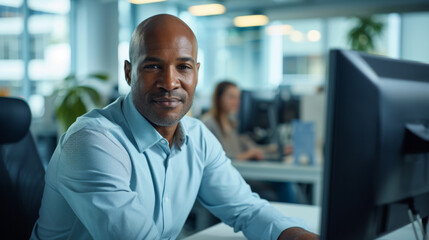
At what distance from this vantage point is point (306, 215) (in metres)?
1.54

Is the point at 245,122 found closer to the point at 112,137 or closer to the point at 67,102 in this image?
the point at 67,102

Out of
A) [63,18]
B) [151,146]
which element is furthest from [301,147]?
[63,18]

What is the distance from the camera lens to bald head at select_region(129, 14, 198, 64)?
1.15 meters

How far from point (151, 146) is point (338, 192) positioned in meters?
0.61

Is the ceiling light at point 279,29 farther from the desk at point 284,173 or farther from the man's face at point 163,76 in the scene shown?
the man's face at point 163,76

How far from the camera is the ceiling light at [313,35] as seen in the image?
9.44 m

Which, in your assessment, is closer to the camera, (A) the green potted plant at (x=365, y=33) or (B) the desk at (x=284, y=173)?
(B) the desk at (x=284, y=173)

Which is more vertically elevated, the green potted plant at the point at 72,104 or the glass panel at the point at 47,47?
the glass panel at the point at 47,47

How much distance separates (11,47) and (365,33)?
5728mm

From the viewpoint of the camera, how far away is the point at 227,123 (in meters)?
3.33

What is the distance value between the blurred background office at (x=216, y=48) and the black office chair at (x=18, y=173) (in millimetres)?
947

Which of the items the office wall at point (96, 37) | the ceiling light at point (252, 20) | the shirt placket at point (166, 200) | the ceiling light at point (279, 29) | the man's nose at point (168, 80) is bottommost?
the shirt placket at point (166, 200)

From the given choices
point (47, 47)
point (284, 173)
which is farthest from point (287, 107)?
point (47, 47)

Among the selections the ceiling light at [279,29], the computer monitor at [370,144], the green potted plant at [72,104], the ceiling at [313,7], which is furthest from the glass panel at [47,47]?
the computer monitor at [370,144]
